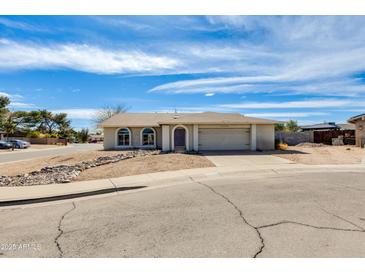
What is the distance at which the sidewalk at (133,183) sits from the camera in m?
6.93

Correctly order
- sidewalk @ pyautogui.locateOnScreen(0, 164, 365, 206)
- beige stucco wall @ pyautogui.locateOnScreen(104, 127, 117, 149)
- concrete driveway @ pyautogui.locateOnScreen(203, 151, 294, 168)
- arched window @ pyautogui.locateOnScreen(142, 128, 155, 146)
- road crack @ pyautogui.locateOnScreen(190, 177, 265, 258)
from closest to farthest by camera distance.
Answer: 1. road crack @ pyautogui.locateOnScreen(190, 177, 265, 258)
2. sidewalk @ pyautogui.locateOnScreen(0, 164, 365, 206)
3. concrete driveway @ pyautogui.locateOnScreen(203, 151, 294, 168)
4. beige stucco wall @ pyautogui.locateOnScreen(104, 127, 117, 149)
5. arched window @ pyautogui.locateOnScreen(142, 128, 155, 146)

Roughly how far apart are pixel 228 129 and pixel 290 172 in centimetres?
1120

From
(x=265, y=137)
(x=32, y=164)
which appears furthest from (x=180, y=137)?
(x=32, y=164)

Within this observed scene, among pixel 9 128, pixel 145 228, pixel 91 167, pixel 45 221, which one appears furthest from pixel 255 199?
pixel 9 128

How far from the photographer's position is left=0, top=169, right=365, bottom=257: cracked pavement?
3635 millimetres

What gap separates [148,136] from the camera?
944 inches

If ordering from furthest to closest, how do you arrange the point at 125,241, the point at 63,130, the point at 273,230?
the point at 63,130, the point at 273,230, the point at 125,241

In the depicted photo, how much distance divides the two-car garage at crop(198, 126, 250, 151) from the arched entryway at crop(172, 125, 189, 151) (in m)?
1.31

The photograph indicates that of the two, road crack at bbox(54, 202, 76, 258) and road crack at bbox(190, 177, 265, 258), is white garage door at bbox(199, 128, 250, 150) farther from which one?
road crack at bbox(54, 202, 76, 258)

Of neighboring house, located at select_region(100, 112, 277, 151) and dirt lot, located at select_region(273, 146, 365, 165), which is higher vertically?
neighboring house, located at select_region(100, 112, 277, 151)

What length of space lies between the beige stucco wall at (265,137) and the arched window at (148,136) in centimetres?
993

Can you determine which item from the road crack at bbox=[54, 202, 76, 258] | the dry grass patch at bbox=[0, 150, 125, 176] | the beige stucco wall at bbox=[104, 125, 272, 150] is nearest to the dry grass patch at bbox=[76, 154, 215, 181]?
the road crack at bbox=[54, 202, 76, 258]

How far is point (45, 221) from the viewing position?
16.4 ft

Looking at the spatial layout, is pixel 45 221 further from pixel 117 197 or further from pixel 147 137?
pixel 147 137
